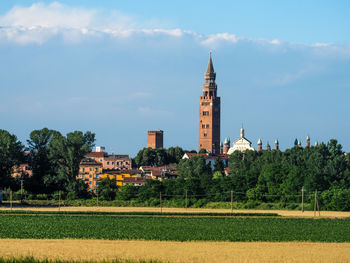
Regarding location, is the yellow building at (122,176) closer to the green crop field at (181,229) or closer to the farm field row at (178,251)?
the green crop field at (181,229)

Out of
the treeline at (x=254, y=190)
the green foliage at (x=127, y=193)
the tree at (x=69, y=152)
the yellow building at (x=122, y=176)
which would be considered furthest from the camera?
the yellow building at (x=122, y=176)

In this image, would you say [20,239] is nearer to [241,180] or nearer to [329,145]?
[241,180]

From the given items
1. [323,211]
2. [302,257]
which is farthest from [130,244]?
[323,211]

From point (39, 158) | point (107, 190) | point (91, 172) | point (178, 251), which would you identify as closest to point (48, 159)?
point (39, 158)

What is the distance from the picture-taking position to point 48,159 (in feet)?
365

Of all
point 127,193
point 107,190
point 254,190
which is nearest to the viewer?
point 254,190

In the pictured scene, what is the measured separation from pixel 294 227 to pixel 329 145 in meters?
92.1

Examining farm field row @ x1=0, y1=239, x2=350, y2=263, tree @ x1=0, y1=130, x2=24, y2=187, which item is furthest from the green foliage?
farm field row @ x1=0, y1=239, x2=350, y2=263

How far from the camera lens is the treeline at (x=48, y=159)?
347ft

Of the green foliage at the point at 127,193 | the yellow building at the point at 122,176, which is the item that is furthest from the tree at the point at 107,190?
the yellow building at the point at 122,176

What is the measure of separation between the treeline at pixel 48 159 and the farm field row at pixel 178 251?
66.6 metres

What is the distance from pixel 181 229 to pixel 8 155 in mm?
65269

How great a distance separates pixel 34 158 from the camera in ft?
370

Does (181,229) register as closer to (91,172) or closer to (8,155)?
(8,155)
